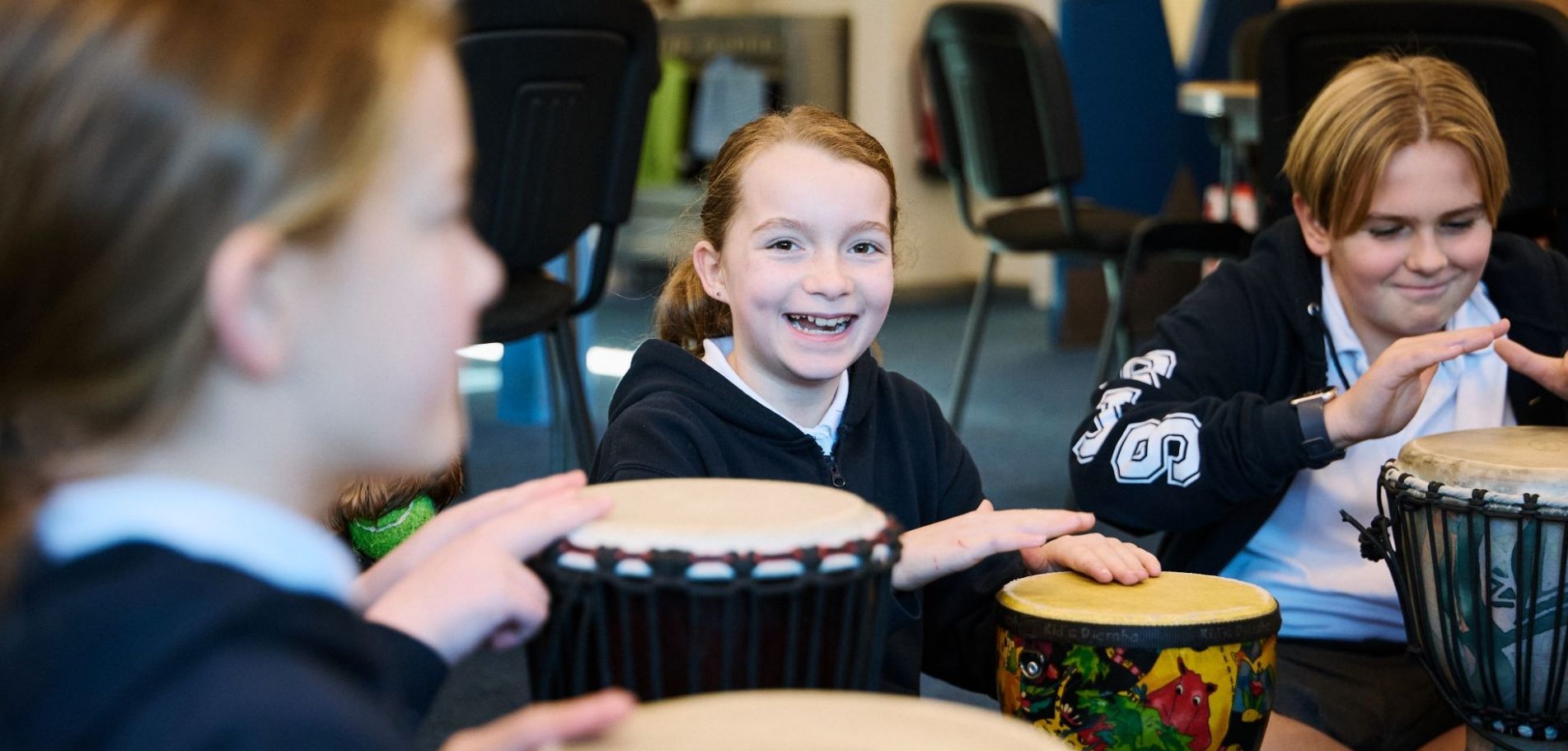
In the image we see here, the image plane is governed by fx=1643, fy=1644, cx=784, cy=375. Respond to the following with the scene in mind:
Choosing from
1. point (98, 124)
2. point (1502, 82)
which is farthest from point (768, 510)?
point (1502, 82)

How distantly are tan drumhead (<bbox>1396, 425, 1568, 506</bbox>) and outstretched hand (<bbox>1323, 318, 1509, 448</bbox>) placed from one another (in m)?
0.05

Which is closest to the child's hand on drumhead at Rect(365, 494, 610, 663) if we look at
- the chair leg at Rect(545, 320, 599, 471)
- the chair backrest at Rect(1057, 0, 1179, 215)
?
the chair leg at Rect(545, 320, 599, 471)

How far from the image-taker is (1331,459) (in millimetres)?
1779

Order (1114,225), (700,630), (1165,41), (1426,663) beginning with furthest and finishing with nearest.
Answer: (1165,41), (1114,225), (1426,663), (700,630)

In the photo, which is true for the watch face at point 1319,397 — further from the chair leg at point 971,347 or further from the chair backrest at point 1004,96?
the chair leg at point 971,347

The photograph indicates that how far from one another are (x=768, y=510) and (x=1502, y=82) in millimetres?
2009

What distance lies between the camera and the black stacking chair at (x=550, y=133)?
102 inches

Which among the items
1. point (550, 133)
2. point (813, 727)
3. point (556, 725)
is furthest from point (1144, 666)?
point (550, 133)

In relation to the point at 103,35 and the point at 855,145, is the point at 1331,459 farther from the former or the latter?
the point at 103,35

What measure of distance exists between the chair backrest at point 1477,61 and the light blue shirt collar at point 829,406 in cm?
113

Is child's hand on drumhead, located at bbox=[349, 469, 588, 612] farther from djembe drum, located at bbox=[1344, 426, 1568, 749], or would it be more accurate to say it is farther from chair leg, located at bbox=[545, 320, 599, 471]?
chair leg, located at bbox=[545, 320, 599, 471]

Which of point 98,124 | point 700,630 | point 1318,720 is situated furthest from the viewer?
point 1318,720

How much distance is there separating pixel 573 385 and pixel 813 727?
2.04m

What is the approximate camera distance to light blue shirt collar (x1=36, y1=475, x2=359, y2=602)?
34.5 inches
